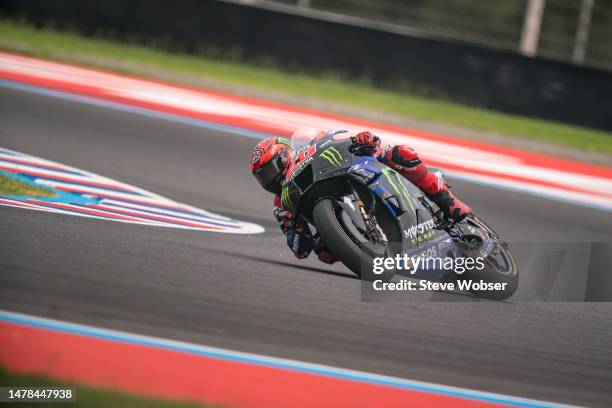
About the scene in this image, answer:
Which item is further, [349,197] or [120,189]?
[120,189]

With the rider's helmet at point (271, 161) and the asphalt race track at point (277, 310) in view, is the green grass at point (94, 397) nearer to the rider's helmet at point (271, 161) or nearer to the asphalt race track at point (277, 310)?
the asphalt race track at point (277, 310)

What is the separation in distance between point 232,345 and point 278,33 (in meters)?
11.6

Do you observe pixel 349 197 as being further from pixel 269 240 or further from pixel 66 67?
pixel 66 67

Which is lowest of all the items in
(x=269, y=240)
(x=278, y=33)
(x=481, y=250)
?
(x=269, y=240)

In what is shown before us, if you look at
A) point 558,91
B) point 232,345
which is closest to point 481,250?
point 232,345

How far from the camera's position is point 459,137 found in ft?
46.5

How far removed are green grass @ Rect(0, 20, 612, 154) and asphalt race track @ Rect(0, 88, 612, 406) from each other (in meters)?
7.24

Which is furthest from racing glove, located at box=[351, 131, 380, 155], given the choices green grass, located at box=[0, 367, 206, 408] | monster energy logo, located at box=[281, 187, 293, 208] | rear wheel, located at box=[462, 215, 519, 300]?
green grass, located at box=[0, 367, 206, 408]

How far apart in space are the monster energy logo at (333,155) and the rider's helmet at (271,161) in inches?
15.6

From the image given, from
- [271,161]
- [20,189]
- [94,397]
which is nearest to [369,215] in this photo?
[271,161]

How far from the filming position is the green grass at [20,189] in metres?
8.06

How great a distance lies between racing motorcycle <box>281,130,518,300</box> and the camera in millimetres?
6043

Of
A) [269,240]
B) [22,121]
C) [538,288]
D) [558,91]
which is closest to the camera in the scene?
[538,288]

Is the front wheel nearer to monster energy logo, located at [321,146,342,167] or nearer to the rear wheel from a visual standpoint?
monster energy logo, located at [321,146,342,167]
